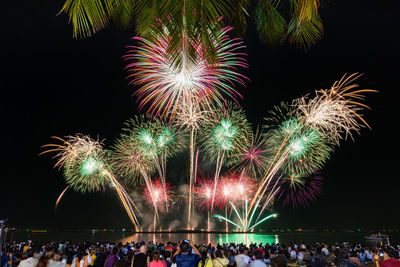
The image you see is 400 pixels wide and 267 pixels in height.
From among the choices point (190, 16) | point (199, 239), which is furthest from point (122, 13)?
point (199, 239)

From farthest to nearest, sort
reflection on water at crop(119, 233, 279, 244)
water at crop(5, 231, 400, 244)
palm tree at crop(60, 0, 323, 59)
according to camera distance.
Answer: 1. water at crop(5, 231, 400, 244)
2. reflection on water at crop(119, 233, 279, 244)
3. palm tree at crop(60, 0, 323, 59)

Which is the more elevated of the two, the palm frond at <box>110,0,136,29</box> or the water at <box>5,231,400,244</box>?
the palm frond at <box>110,0,136,29</box>

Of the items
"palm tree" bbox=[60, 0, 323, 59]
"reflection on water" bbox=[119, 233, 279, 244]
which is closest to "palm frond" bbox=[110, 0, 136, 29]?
"palm tree" bbox=[60, 0, 323, 59]

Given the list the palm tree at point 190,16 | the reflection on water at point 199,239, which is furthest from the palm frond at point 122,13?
the reflection on water at point 199,239

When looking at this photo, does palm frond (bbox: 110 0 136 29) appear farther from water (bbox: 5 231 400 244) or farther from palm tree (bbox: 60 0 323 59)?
water (bbox: 5 231 400 244)

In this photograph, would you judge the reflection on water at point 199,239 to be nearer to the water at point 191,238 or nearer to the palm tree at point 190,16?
the water at point 191,238

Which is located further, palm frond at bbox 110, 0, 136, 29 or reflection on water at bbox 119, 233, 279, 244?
reflection on water at bbox 119, 233, 279, 244

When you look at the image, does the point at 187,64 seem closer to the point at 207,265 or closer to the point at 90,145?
the point at 207,265

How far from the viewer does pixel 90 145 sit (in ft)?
110

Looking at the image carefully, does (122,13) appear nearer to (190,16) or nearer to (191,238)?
(190,16)

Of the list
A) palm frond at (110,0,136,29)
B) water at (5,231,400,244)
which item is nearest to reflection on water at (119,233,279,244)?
water at (5,231,400,244)

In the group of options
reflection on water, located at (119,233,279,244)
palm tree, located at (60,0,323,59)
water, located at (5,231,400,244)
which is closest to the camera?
palm tree, located at (60,0,323,59)

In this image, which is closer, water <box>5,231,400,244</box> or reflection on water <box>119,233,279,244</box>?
reflection on water <box>119,233,279,244</box>

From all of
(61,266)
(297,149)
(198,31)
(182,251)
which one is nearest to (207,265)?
(182,251)
